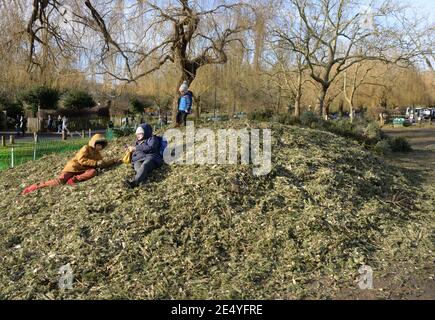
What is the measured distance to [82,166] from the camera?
655 cm

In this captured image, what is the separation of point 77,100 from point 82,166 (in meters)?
28.7

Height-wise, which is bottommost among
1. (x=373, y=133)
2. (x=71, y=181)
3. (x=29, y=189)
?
(x=29, y=189)

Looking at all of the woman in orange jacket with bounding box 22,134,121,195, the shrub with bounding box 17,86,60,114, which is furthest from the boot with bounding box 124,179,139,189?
the shrub with bounding box 17,86,60,114

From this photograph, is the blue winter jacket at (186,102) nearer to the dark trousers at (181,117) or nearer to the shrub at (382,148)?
the dark trousers at (181,117)

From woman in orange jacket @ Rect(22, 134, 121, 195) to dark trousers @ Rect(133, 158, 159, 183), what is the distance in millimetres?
670

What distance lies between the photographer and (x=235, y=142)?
696 centimetres

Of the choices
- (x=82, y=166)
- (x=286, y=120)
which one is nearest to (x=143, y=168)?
(x=82, y=166)

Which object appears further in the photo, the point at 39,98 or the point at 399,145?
the point at 39,98

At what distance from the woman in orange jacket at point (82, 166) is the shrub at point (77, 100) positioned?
27.1 meters

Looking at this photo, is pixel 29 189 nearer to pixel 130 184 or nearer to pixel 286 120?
pixel 130 184

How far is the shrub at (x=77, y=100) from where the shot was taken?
3291 cm

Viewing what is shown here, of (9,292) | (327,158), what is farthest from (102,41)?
(9,292)

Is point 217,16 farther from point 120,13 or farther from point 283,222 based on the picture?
point 283,222
